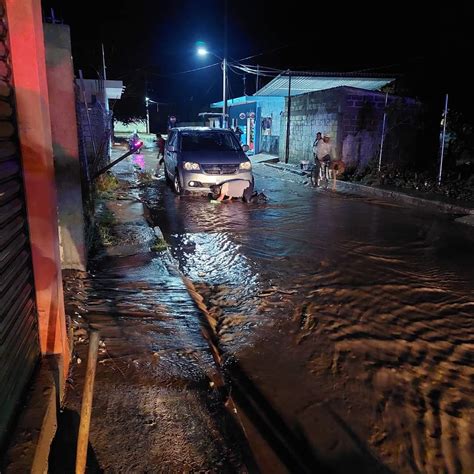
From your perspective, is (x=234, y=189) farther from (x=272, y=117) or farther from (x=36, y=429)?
(x=272, y=117)

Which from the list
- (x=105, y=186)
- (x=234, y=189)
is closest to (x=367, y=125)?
(x=234, y=189)

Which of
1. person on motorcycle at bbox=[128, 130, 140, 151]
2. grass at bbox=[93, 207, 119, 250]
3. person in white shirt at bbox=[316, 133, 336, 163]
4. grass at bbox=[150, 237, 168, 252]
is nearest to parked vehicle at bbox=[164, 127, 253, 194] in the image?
person on motorcycle at bbox=[128, 130, 140, 151]

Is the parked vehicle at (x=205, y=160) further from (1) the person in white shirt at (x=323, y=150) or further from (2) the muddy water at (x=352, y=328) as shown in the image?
(2) the muddy water at (x=352, y=328)

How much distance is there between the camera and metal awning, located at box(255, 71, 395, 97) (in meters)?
21.9

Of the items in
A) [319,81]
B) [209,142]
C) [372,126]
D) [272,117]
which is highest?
[319,81]

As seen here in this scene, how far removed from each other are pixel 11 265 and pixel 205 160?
10.1 metres

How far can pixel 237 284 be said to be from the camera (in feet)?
20.1

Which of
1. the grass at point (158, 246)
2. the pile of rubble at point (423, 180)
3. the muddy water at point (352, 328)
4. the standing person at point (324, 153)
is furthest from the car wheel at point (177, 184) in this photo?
the pile of rubble at point (423, 180)

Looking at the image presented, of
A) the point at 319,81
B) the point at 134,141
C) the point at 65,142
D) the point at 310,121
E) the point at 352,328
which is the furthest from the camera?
the point at 319,81

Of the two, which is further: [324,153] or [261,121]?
[261,121]

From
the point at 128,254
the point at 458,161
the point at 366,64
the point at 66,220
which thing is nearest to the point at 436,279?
the point at 128,254

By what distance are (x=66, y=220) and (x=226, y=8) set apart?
72.8 feet

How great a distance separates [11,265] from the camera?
8.98ft

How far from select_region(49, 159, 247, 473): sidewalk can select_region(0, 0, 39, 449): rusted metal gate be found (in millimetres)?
528
